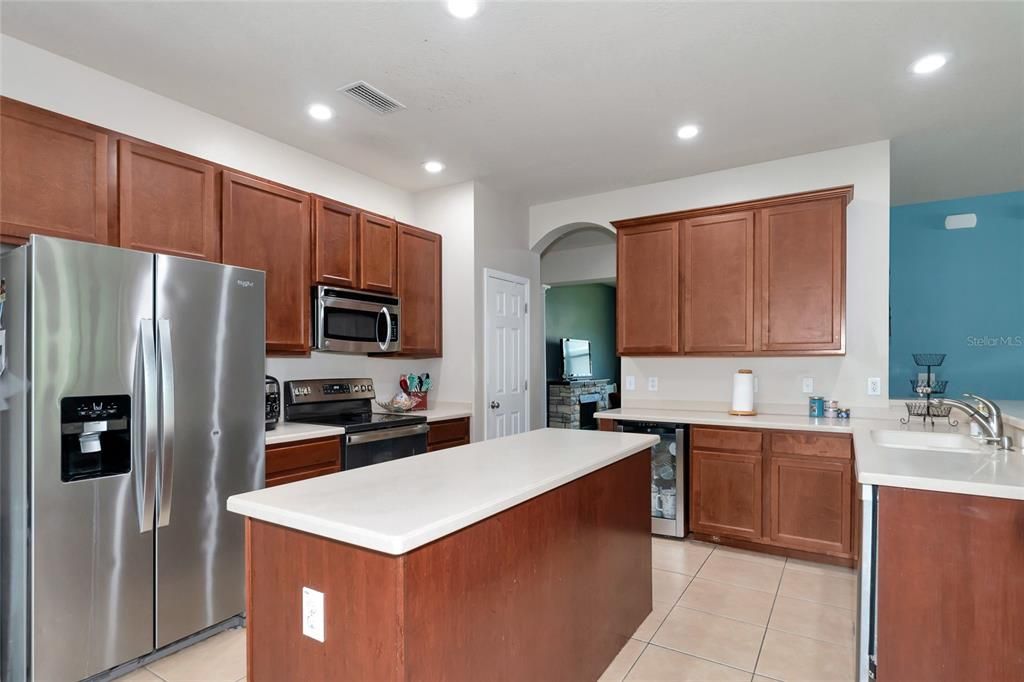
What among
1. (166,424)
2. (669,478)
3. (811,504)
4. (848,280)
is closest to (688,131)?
(848,280)

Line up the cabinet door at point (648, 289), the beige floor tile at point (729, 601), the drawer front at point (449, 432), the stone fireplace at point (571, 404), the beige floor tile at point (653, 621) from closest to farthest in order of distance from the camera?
1. the beige floor tile at point (653, 621)
2. the beige floor tile at point (729, 601)
3. the drawer front at point (449, 432)
4. the cabinet door at point (648, 289)
5. the stone fireplace at point (571, 404)

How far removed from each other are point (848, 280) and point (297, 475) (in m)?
3.82

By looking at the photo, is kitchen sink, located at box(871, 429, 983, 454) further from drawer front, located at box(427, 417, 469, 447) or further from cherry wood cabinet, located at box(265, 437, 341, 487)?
cherry wood cabinet, located at box(265, 437, 341, 487)

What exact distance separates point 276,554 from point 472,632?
21.7 inches

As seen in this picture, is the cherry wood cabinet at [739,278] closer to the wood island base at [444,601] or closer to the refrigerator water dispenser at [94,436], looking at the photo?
the wood island base at [444,601]

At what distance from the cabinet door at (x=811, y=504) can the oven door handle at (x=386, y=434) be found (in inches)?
92.1

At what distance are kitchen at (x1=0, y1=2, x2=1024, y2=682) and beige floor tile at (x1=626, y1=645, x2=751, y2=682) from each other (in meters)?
0.02

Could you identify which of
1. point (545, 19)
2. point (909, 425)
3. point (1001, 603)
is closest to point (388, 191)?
point (545, 19)

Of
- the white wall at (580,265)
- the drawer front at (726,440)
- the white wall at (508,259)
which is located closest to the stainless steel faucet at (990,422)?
the drawer front at (726,440)

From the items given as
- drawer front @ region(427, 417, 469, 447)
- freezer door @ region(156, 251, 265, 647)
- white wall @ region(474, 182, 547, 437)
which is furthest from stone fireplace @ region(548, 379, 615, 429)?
freezer door @ region(156, 251, 265, 647)

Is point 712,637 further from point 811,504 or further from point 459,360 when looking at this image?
point 459,360

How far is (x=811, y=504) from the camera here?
10.9 feet

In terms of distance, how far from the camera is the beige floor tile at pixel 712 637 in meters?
2.33

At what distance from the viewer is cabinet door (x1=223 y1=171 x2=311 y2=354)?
3.03 metres
